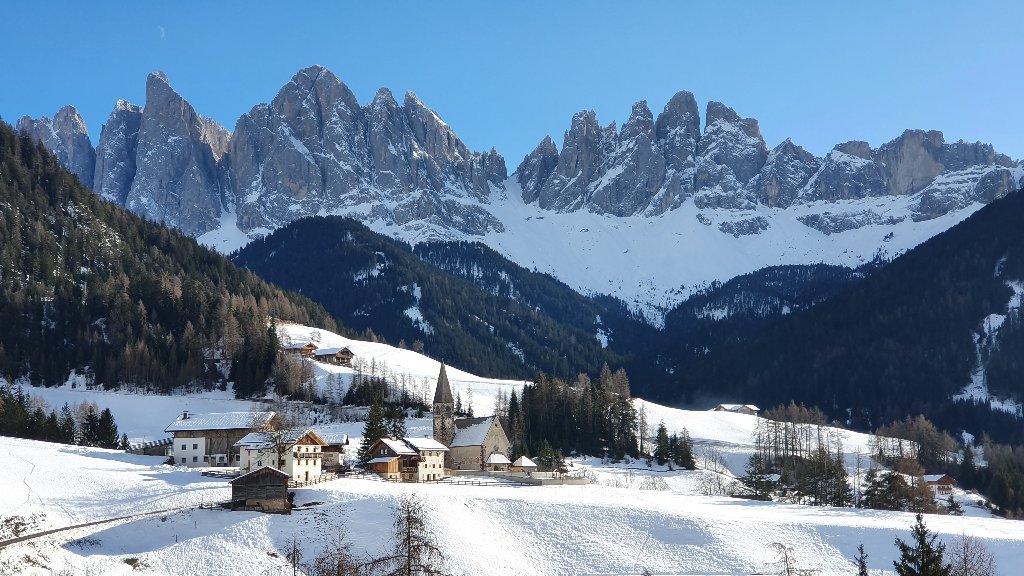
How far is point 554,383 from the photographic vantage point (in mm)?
129500

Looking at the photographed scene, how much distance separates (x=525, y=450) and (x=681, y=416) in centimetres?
5245

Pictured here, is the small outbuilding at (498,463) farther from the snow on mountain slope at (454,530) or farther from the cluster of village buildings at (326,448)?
the snow on mountain slope at (454,530)

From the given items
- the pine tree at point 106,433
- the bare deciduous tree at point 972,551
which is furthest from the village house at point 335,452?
the bare deciduous tree at point 972,551

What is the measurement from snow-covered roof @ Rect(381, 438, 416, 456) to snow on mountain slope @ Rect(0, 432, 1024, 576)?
34.7 ft

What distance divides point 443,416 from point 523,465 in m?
16.2

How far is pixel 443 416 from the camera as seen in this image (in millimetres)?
110625

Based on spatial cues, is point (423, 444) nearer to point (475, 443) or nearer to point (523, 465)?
point (475, 443)

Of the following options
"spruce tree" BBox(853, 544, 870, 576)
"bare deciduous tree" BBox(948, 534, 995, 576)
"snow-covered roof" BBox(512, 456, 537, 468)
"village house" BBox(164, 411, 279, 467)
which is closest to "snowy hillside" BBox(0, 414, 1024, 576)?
"bare deciduous tree" BBox(948, 534, 995, 576)

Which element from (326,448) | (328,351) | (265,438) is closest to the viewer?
(265,438)

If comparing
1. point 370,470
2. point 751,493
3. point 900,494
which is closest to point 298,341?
point 370,470

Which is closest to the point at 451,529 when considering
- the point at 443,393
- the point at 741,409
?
the point at 443,393

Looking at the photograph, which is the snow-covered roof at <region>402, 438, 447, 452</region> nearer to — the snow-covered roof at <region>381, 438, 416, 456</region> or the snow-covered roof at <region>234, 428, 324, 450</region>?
the snow-covered roof at <region>381, 438, 416, 456</region>

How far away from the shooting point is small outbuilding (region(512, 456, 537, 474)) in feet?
318

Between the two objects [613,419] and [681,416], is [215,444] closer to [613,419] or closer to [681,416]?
[613,419]
